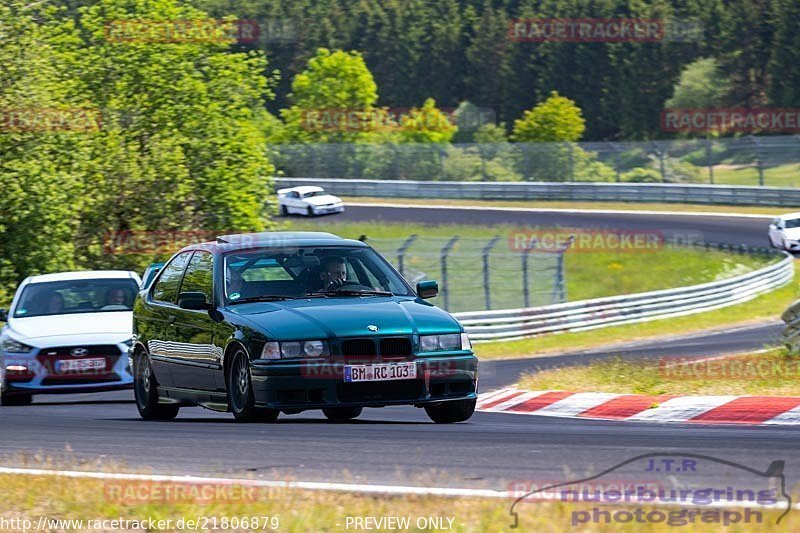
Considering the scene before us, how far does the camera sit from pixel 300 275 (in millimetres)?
10148

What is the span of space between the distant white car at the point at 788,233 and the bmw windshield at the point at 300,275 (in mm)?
32629

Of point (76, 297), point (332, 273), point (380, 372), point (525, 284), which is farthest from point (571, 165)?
point (380, 372)

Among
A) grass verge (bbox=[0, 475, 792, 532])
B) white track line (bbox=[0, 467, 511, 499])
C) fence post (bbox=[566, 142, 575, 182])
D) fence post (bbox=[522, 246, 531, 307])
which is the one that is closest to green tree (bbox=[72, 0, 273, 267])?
fence post (bbox=[522, 246, 531, 307])

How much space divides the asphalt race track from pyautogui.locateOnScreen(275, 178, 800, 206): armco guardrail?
41.9 metres

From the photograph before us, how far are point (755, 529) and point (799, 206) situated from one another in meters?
47.2

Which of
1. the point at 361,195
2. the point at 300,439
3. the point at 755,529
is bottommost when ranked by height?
the point at 361,195

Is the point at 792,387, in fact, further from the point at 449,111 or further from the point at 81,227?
the point at 449,111

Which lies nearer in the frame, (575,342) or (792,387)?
(792,387)

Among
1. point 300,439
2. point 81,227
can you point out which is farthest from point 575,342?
point 300,439

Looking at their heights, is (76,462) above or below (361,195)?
above

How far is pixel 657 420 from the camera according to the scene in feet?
33.8

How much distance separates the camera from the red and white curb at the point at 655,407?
986cm

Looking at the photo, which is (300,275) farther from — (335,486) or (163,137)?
(163,137)

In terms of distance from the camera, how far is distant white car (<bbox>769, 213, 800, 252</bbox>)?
40812mm
